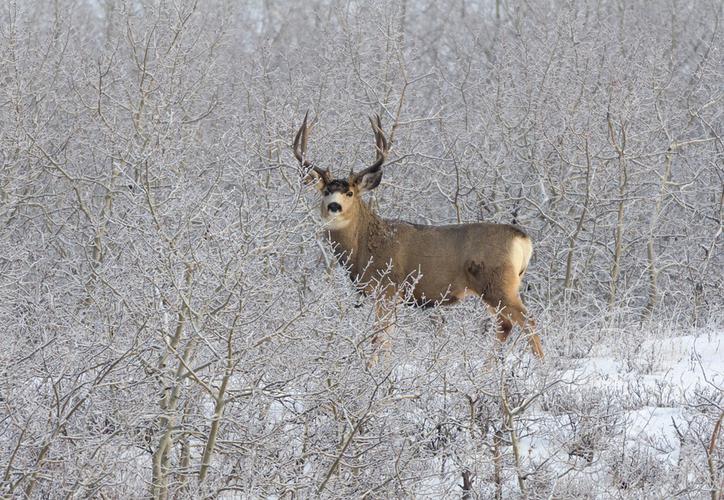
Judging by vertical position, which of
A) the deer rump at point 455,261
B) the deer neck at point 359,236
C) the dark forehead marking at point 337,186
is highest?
the dark forehead marking at point 337,186

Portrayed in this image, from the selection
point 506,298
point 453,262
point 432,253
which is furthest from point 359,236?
point 506,298

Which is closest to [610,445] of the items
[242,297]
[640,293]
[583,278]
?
[242,297]

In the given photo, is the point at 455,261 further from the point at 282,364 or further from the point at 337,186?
the point at 282,364

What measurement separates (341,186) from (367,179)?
384mm

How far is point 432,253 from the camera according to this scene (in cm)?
1035

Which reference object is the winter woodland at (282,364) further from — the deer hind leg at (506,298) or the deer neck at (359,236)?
the deer neck at (359,236)

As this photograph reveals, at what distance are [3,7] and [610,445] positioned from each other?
12.9 metres

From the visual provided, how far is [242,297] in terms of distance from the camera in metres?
5.73

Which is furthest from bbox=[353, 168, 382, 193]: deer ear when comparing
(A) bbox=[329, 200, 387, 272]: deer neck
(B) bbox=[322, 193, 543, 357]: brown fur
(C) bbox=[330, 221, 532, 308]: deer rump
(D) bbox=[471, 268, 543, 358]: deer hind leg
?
(D) bbox=[471, 268, 543, 358]: deer hind leg

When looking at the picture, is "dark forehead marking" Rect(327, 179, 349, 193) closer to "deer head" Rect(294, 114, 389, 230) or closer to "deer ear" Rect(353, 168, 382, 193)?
"deer head" Rect(294, 114, 389, 230)

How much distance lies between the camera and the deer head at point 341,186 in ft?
34.3

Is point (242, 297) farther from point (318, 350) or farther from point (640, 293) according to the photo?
point (640, 293)

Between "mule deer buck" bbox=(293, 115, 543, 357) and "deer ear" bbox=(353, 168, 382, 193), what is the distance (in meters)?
0.01

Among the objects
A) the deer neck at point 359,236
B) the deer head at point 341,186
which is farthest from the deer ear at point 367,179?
the deer neck at point 359,236
